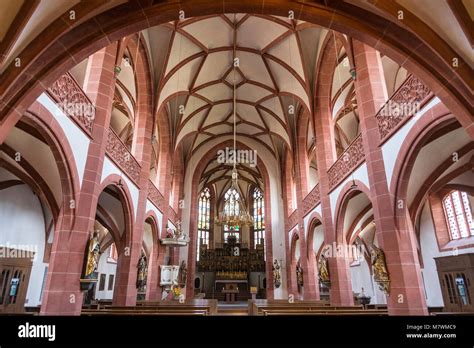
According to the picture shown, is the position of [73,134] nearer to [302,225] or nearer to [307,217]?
[307,217]

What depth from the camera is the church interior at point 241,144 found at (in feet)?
17.0

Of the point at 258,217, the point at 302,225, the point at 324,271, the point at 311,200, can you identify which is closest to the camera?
the point at 324,271

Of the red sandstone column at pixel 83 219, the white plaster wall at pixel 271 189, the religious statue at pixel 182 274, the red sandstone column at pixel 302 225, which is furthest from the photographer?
the white plaster wall at pixel 271 189

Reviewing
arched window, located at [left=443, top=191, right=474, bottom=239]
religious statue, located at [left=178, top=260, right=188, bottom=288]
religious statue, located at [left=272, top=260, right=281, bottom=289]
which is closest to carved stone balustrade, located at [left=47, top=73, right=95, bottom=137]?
religious statue, located at [left=178, top=260, right=188, bottom=288]

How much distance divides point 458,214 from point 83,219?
15.0m

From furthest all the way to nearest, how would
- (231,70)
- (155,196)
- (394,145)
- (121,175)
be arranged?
(231,70) < (155,196) < (121,175) < (394,145)

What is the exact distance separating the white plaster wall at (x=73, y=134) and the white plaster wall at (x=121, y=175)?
0.80m

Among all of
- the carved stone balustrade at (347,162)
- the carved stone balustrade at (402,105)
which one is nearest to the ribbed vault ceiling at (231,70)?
the carved stone balustrade at (347,162)

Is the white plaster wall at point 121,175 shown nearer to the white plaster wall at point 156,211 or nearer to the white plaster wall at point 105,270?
the white plaster wall at point 156,211

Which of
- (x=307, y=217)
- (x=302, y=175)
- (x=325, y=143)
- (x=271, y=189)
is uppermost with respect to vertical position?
(x=271, y=189)

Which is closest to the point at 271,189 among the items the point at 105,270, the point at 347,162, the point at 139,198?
the point at 347,162

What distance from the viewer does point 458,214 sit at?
44.4 feet

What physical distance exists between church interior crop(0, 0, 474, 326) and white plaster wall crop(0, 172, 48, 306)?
2.5 inches

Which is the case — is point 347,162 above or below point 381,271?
above
